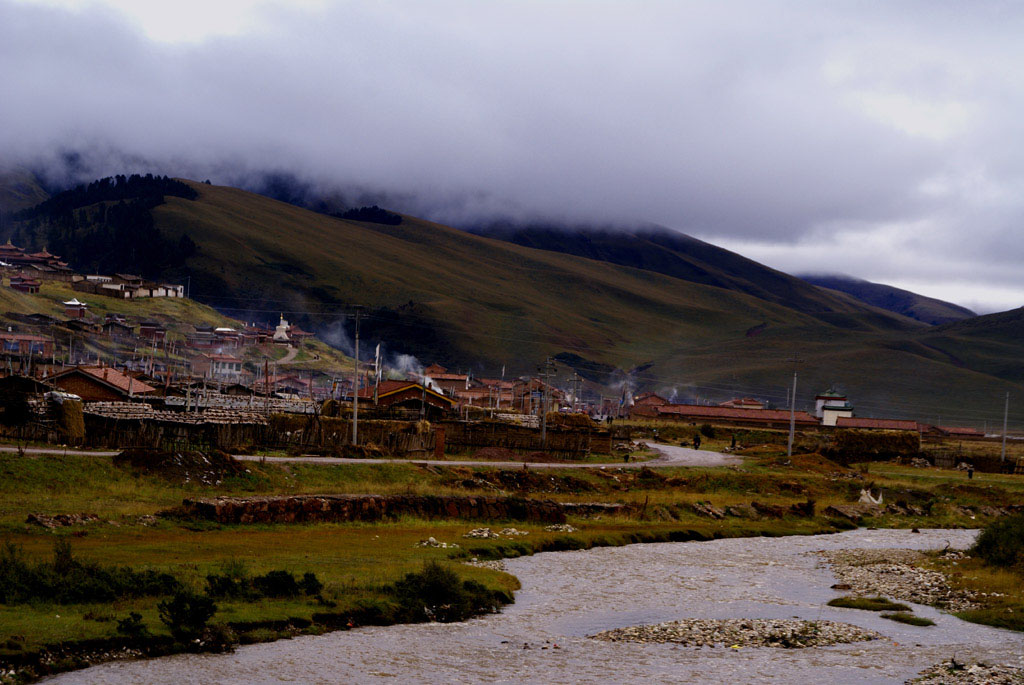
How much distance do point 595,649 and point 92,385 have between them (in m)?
71.7

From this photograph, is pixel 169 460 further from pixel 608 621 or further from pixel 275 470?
pixel 608 621

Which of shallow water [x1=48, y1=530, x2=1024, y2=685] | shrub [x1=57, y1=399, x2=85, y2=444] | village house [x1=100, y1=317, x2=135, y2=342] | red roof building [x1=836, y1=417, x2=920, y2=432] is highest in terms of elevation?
village house [x1=100, y1=317, x2=135, y2=342]

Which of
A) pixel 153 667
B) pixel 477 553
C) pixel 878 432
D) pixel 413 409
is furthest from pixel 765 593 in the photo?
pixel 878 432

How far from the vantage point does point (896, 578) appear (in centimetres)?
4312

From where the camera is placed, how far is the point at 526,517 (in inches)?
2216

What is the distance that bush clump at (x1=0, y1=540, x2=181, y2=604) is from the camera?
86.5 feet

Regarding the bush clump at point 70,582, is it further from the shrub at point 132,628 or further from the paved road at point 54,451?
the paved road at point 54,451

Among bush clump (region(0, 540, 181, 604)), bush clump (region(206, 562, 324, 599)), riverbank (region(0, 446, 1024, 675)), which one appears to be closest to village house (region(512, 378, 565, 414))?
riverbank (region(0, 446, 1024, 675))

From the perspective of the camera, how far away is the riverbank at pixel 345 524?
2736cm

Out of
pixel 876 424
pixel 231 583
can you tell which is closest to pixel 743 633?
pixel 231 583

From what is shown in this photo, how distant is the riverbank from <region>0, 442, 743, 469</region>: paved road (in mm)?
1791

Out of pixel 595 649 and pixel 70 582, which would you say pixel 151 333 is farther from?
pixel 595 649

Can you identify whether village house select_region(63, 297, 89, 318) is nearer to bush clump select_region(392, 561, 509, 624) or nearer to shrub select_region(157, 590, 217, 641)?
bush clump select_region(392, 561, 509, 624)

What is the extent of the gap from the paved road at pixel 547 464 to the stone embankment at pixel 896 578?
89.8 feet
